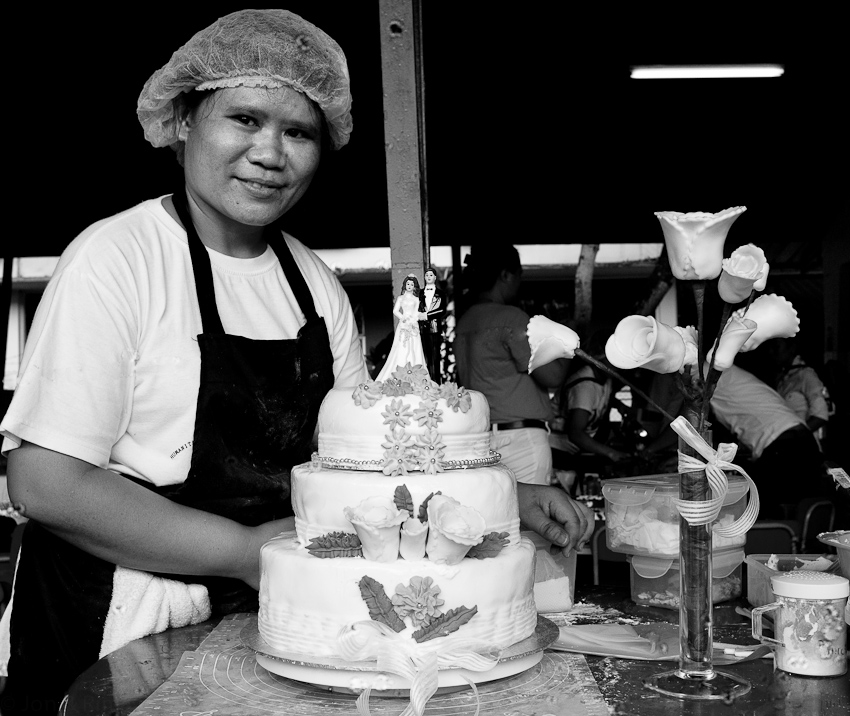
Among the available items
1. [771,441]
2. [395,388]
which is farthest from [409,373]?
[771,441]

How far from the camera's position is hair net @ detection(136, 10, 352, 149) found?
210 cm

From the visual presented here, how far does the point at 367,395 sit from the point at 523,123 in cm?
736

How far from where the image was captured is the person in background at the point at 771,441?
202 inches

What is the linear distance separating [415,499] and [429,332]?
1.26 meters

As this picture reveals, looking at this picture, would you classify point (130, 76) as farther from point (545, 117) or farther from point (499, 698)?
point (499, 698)

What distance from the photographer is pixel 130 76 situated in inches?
285

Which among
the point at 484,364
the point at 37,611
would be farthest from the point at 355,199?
the point at 37,611

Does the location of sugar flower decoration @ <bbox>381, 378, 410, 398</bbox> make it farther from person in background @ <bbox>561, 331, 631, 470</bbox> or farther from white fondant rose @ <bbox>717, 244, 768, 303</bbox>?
person in background @ <bbox>561, 331, 631, 470</bbox>

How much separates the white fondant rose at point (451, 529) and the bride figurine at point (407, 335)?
338 mm

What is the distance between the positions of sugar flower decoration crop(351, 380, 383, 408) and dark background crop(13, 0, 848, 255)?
16.4 feet

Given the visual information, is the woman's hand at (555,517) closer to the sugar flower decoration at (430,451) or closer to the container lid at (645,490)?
the container lid at (645,490)

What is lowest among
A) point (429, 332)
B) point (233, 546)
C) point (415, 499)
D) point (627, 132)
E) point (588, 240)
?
point (233, 546)

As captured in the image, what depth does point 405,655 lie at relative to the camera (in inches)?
57.2

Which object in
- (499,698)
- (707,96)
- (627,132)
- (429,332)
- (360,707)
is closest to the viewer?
(360,707)
